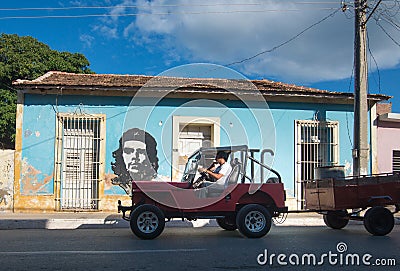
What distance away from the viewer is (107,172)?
14523mm

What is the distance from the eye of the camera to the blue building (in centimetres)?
1427

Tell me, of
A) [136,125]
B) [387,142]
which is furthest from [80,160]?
[387,142]

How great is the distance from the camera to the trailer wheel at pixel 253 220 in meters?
9.24

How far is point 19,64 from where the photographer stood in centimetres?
2358

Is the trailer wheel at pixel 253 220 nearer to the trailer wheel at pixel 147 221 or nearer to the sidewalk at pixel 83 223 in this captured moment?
the trailer wheel at pixel 147 221

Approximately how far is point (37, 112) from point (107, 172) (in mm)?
2606

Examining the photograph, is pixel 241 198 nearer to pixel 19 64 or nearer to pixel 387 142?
pixel 387 142

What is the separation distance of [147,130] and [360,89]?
611 centimetres

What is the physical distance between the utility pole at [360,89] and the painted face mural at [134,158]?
224 inches

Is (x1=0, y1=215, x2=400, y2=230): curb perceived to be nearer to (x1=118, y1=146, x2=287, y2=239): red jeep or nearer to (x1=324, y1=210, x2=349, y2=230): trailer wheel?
(x1=324, y1=210, x2=349, y2=230): trailer wheel

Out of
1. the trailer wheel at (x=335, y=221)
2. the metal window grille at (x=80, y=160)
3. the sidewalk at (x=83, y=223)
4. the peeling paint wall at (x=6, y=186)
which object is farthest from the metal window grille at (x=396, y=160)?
the peeling paint wall at (x=6, y=186)

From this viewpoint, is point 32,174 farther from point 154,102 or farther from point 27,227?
point 154,102

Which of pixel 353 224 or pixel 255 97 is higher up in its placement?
pixel 255 97

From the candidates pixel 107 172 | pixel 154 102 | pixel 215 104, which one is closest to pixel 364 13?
pixel 215 104
